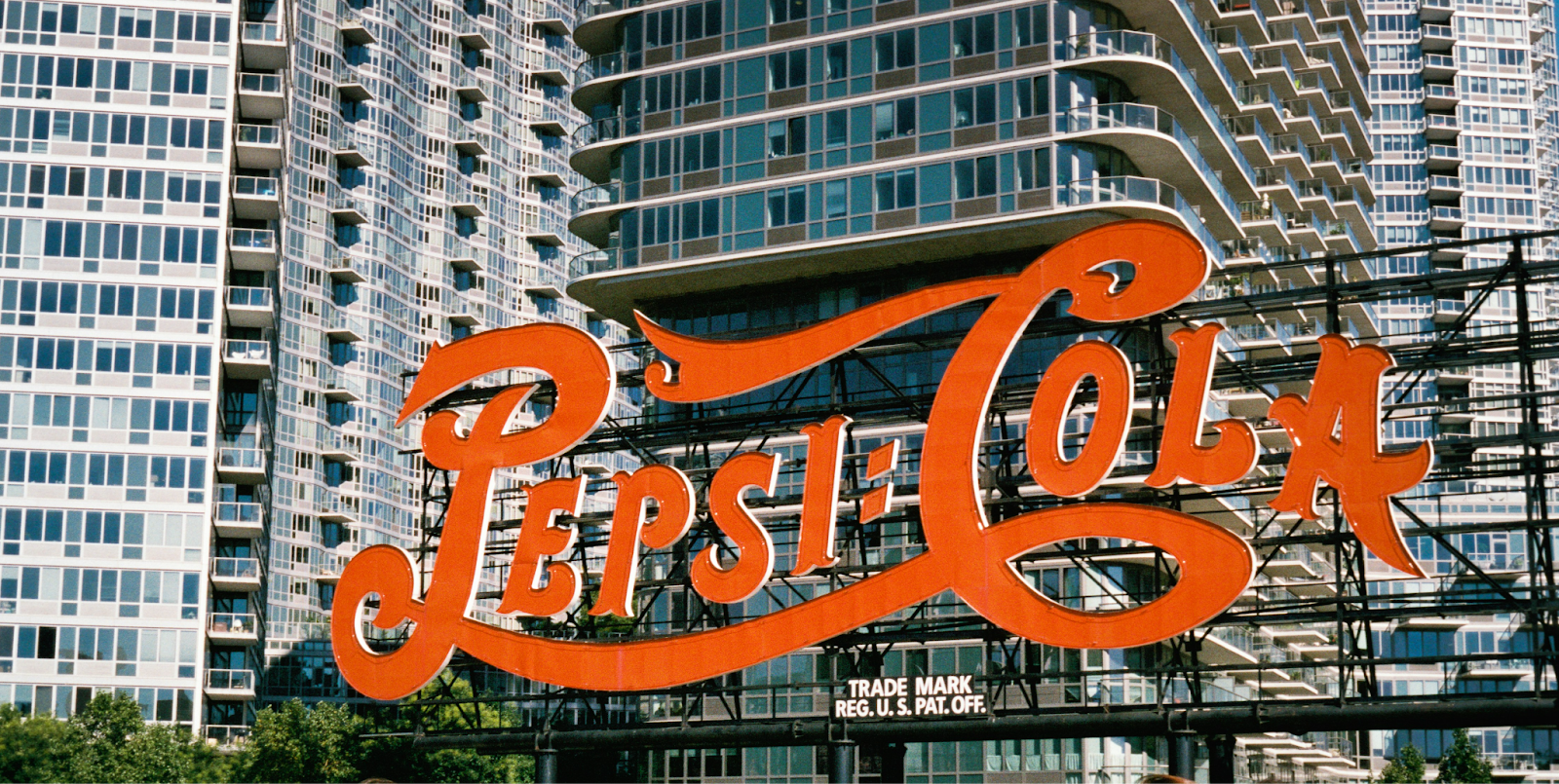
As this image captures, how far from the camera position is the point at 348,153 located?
13325 centimetres

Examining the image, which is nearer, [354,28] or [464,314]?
[354,28]

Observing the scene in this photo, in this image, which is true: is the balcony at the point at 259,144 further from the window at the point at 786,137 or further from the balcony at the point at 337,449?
the window at the point at 786,137

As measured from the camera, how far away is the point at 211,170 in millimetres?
95938

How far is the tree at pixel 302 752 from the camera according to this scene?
289ft

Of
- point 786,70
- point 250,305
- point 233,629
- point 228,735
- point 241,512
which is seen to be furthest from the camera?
point 228,735

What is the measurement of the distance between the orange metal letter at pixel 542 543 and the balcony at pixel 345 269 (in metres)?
84.9

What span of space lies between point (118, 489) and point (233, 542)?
1150 centimetres

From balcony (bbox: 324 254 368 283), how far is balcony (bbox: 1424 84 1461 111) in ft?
274

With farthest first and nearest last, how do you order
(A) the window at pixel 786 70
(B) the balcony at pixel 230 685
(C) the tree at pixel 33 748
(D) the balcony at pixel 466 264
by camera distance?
1. (D) the balcony at pixel 466 264
2. (B) the balcony at pixel 230 685
3. (A) the window at pixel 786 70
4. (C) the tree at pixel 33 748

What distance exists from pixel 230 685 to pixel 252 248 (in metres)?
22.4

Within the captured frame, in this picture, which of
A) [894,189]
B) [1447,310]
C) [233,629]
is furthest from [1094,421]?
[1447,310]

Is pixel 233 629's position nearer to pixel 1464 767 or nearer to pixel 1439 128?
pixel 1464 767

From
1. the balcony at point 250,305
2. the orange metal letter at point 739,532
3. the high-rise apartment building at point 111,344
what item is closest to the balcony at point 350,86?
the balcony at point 250,305

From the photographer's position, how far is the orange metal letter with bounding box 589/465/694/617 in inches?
1914
